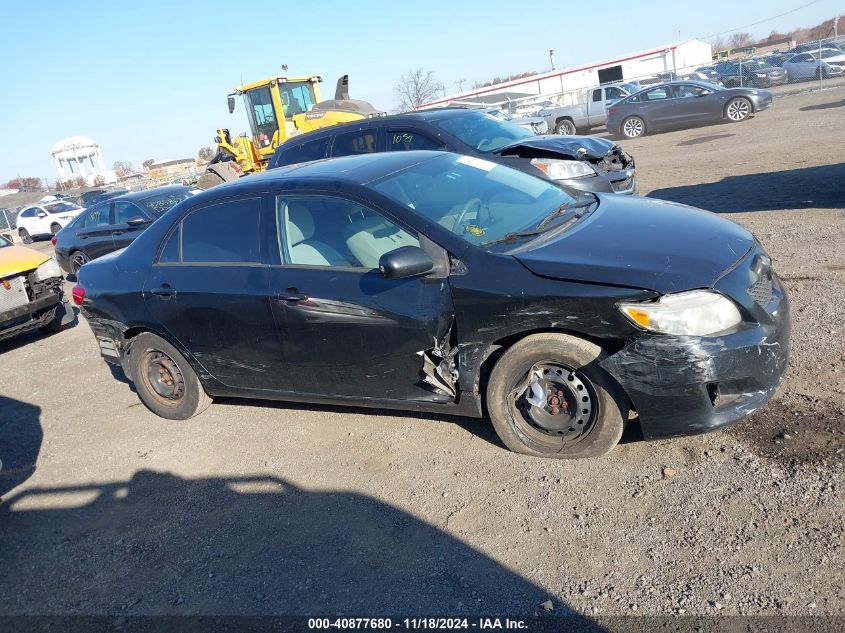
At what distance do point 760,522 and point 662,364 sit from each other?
829 millimetres

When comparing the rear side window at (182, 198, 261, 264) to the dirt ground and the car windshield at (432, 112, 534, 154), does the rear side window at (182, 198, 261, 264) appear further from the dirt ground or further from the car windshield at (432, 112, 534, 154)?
the car windshield at (432, 112, 534, 154)

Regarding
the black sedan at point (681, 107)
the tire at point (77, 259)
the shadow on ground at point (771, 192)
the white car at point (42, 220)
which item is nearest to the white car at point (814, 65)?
the black sedan at point (681, 107)

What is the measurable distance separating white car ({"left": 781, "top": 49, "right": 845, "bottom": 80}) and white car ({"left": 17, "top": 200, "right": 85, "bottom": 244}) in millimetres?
30834

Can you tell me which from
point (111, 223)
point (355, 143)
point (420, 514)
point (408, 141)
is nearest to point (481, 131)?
point (408, 141)

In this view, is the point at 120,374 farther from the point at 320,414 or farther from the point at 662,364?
the point at 662,364

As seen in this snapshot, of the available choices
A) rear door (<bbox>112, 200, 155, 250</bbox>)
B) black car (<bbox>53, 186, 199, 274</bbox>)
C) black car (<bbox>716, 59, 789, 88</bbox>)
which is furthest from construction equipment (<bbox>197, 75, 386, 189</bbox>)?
black car (<bbox>716, 59, 789, 88</bbox>)

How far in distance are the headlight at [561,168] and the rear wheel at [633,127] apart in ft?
48.5

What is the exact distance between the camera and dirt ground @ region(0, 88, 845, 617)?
287 cm

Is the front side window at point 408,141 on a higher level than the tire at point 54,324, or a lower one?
higher

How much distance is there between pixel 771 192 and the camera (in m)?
9.12

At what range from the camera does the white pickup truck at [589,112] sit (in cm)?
2444

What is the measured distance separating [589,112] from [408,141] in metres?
17.7

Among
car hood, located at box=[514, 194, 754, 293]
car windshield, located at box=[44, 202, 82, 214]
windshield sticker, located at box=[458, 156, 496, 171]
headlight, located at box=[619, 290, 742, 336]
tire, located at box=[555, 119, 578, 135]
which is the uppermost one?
car windshield, located at box=[44, 202, 82, 214]

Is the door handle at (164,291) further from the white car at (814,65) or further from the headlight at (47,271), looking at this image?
the white car at (814,65)
